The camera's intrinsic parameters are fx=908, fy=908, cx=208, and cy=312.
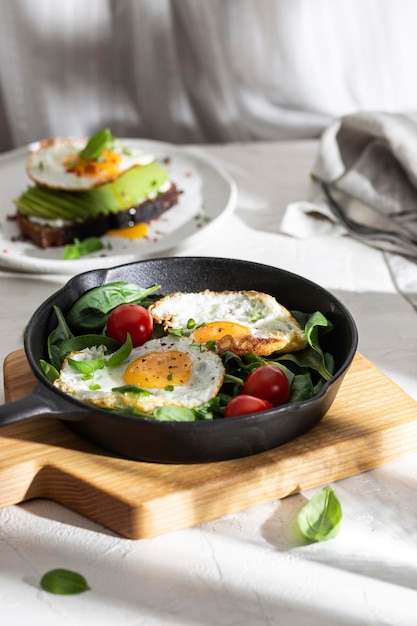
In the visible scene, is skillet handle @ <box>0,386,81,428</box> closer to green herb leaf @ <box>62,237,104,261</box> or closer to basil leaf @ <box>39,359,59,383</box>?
basil leaf @ <box>39,359,59,383</box>

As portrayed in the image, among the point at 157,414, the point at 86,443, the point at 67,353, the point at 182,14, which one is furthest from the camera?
the point at 182,14

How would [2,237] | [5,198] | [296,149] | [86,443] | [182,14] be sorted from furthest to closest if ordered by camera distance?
[182,14] < [296,149] < [5,198] < [2,237] < [86,443]

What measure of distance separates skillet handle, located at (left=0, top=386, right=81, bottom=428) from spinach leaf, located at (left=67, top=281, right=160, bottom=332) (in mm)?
428

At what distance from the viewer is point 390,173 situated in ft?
10.7

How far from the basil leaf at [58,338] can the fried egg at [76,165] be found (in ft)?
3.41

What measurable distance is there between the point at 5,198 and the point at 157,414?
74.3 inches

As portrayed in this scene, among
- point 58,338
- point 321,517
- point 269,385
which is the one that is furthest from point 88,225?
point 321,517

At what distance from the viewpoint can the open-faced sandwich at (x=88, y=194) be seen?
3.08 metres

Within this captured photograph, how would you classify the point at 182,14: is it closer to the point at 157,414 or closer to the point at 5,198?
the point at 5,198

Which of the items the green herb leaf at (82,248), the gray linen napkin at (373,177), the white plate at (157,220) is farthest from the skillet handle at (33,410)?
the gray linen napkin at (373,177)

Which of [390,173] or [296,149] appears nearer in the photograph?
[390,173]

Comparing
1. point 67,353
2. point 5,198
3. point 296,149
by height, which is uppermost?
point 67,353

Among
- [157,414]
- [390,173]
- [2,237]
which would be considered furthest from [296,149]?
[157,414]

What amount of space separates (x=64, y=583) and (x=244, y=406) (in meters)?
0.48
